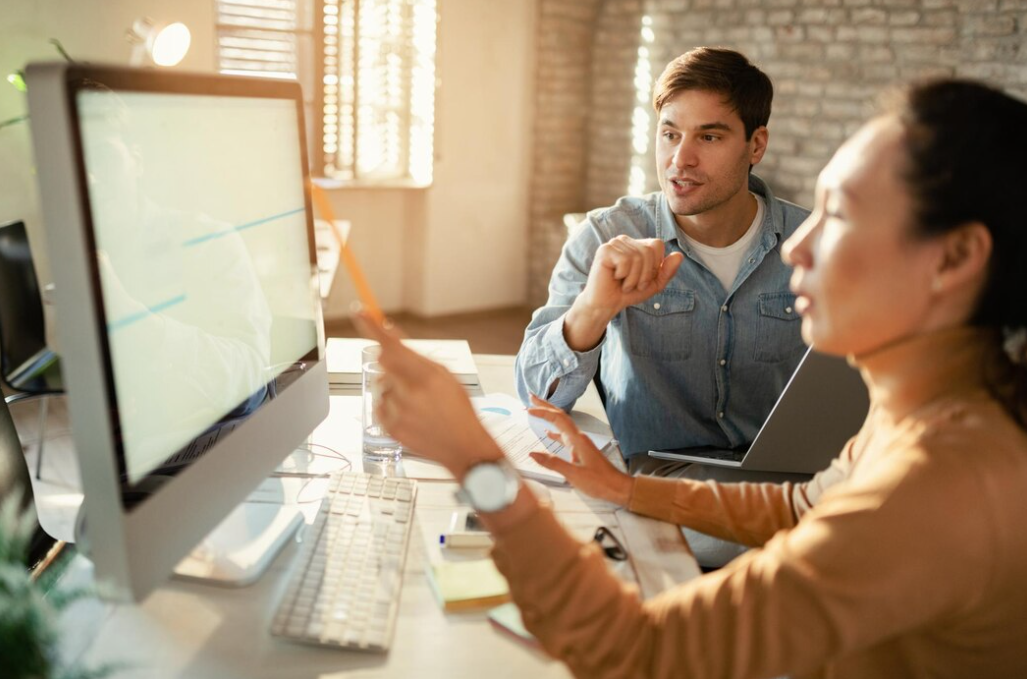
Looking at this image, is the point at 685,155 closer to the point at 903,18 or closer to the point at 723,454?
the point at 723,454

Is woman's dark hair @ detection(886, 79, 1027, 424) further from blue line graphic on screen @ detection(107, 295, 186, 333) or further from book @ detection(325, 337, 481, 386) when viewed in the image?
book @ detection(325, 337, 481, 386)

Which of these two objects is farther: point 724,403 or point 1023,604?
point 724,403

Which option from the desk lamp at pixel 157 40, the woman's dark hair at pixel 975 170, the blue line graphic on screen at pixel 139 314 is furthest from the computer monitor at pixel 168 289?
the desk lamp at pixel 157 40

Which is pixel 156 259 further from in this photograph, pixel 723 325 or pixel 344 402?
pixel 723 325

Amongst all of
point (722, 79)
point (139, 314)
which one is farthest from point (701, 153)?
point (139, 314)

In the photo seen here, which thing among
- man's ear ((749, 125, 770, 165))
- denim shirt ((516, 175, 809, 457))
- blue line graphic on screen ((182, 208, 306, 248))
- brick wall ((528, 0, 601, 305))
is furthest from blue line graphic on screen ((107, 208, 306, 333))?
brick wall ((528, 0, 601, 305))

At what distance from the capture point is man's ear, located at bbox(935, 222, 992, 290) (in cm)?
80

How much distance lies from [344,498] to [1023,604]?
2.57ft

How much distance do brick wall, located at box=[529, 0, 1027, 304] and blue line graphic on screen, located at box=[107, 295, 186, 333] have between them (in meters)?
3.44

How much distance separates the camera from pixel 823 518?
0.79 m

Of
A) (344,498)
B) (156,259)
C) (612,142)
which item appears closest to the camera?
(156,259)

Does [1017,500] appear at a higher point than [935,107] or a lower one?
lower

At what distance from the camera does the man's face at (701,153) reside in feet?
6.47

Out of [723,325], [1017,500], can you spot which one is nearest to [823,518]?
→ [1017,500]
